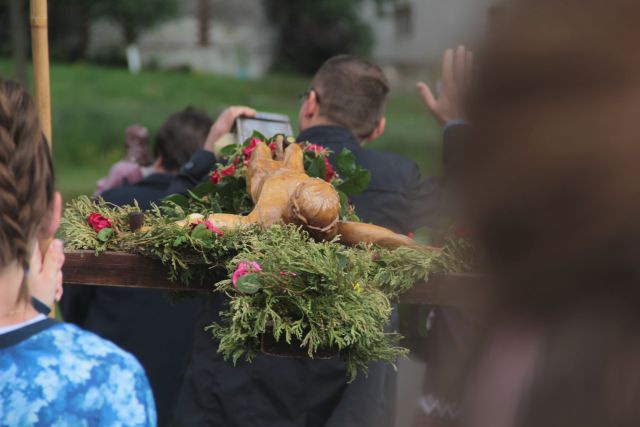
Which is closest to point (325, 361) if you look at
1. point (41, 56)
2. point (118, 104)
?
point (41, 56)

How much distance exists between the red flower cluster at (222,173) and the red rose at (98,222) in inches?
15.6

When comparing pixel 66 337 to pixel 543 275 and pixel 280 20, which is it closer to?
pixel 543 275

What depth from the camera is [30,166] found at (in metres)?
1.46

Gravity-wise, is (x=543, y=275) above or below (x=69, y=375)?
above

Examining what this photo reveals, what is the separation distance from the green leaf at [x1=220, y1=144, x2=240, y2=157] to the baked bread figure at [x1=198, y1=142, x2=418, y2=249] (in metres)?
0.34

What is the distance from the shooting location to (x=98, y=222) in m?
2.48

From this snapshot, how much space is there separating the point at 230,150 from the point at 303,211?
73cm

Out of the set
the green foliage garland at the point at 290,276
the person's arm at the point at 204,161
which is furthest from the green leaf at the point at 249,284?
the person's arm at the point at 204,161

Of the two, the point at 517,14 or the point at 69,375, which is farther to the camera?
the point at 69,375

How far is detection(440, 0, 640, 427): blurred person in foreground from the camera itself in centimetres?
70

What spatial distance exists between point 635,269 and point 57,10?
1312 inches

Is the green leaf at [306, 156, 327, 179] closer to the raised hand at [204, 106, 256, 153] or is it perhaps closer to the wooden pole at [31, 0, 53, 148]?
the raised hand at [204, 106, 256, 153]

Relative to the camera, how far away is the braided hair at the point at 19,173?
4.72 feet

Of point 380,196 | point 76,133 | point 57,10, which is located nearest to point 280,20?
point 57,10
